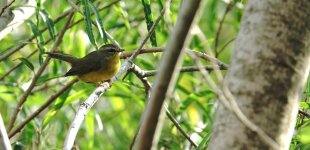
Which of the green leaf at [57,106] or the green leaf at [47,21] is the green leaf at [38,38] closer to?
the green leaf at [47,21]

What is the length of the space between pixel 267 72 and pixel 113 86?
369 cm

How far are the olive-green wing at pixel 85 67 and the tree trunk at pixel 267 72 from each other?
352 centimetres

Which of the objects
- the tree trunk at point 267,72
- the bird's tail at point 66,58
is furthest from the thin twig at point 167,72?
the bird's tail at point 66,58

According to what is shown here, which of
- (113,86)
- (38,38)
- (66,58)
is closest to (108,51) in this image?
(66,58)

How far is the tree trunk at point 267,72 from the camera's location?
181 cm

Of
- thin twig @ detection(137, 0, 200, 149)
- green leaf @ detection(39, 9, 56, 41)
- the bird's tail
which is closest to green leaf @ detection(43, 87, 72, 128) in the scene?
the bird's tail

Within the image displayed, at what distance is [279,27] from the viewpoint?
1.86 metres

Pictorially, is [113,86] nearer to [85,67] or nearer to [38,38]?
[85,67]

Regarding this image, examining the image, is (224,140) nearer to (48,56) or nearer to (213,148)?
(213,148)

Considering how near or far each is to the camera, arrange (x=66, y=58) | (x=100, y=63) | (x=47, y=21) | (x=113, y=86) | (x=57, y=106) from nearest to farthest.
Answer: (x=47, y=21) → (x=57, y=106) → (x=113, y=86) → (x=66, y=58) → (x=100, y=63)

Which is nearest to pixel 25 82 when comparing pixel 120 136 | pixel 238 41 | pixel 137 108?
pixel 120 136

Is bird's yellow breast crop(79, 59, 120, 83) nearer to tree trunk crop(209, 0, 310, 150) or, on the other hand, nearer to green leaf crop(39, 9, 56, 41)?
green leaf crop(39, 9, 56, 41)

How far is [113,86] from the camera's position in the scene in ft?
17.9

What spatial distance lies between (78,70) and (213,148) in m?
3.80
